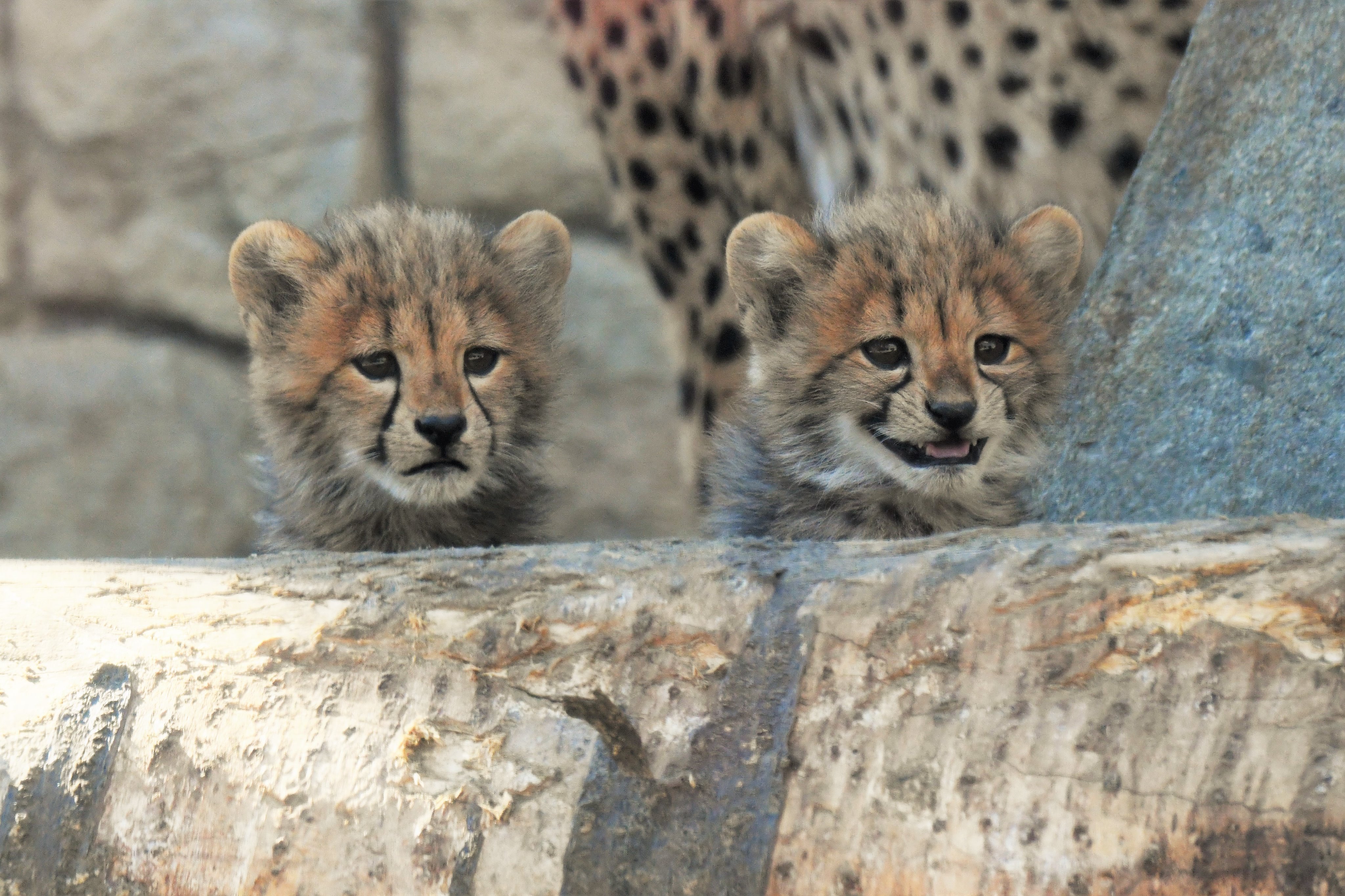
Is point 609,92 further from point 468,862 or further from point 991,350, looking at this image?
point 468,862

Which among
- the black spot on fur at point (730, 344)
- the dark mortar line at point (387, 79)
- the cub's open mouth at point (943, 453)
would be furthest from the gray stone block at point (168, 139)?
the cub's open mouth at point (943, 453)

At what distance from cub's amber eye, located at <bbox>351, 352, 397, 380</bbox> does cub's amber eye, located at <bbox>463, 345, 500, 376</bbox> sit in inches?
4.0

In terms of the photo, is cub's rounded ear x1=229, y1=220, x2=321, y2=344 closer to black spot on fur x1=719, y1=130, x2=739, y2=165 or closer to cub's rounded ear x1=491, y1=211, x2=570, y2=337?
cub's rounded ear x1=491, y1=211, x2=570, y2=337

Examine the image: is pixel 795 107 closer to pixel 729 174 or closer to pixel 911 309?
pixel 729 174

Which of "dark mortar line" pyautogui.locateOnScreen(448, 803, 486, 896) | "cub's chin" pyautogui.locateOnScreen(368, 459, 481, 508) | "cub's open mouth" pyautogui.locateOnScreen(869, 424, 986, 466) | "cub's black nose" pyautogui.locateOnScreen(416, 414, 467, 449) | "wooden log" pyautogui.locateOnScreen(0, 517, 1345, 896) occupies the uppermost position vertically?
"cub's open mouth" pyautogui.locateOnScreen(869, 424, 986, 466)

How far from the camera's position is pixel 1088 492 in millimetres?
2215

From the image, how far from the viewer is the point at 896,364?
1840 mm

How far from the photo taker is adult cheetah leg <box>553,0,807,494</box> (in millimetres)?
2717

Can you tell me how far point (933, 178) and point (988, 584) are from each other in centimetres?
150

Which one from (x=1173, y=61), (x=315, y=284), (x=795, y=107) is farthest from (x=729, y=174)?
(x=315, y=284)

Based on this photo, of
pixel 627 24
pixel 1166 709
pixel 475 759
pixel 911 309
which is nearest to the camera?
pixel 1166 709

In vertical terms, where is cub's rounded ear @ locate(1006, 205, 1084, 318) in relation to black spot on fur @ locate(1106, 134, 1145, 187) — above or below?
below

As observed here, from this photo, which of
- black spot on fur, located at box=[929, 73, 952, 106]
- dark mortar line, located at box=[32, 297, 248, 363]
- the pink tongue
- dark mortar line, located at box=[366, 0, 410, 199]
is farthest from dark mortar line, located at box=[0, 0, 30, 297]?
the pink tongue

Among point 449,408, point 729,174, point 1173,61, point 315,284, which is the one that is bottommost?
point 449,408
